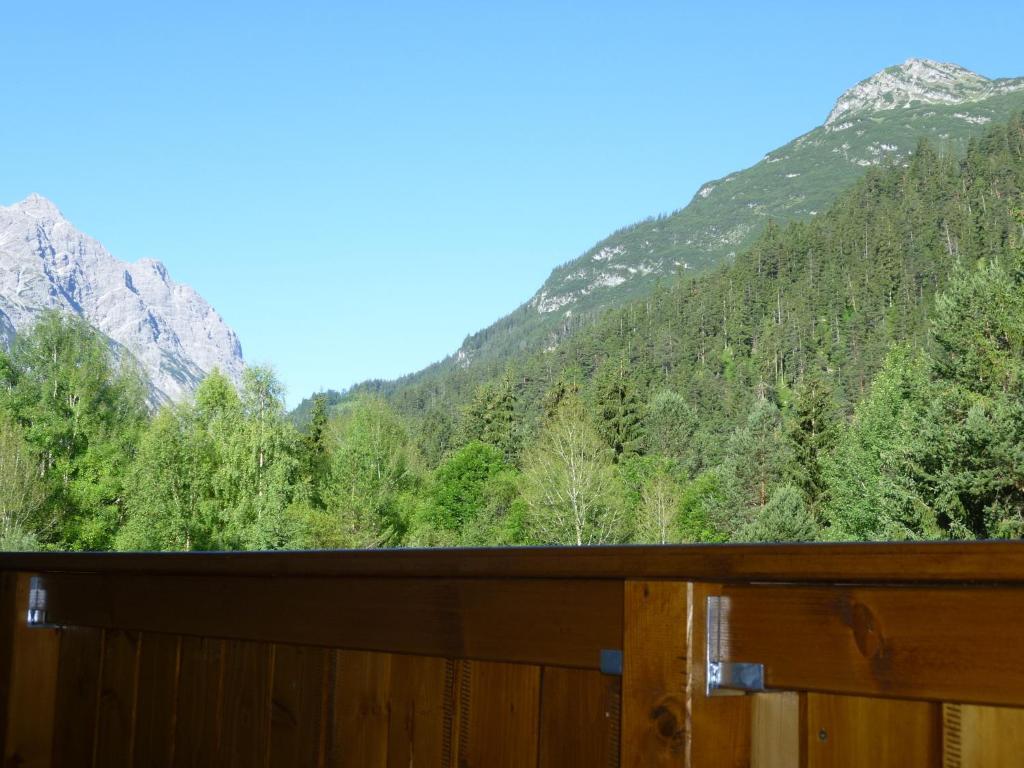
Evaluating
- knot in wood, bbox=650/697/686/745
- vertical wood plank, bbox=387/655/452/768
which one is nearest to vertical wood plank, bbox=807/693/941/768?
knot in wood, bbox=650/697/686/745

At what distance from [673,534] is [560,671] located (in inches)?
1329

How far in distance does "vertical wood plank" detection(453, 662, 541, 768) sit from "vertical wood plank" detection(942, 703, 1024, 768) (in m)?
0.43

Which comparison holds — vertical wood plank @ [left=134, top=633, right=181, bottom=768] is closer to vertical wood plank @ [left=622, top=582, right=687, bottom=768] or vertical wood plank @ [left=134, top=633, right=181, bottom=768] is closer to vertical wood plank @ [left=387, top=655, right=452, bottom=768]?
vertical wood plank @ [left=387, top=655, right=452, bottom=768]

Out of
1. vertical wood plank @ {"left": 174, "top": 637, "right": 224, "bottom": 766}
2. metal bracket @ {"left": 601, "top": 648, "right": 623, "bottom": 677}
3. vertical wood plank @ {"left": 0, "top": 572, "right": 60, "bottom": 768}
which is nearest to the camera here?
metal bracket @ {"left": 601, "top": 648, "right": 623, "bottom": 677}

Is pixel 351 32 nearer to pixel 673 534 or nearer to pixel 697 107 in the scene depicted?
pixel 673 534

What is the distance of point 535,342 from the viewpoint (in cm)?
10512

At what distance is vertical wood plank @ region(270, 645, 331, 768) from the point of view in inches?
52.5

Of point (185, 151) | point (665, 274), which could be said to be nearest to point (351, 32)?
point (185, 151)

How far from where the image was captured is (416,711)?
122cm

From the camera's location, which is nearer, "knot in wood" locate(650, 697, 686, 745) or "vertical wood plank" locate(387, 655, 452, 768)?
"knot in wood" locate(650, 697, 686, 745)

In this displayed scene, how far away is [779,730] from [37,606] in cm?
133

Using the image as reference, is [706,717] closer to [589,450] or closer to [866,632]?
[866,632]

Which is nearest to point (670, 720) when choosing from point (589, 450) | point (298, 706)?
point (298, 706)

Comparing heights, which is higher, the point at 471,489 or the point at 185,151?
the point at 185,151
